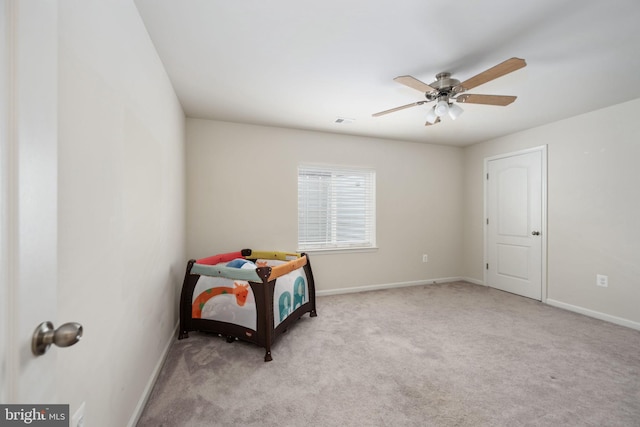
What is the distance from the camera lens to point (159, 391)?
1.77 m

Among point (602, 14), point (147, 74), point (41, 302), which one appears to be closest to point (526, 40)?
point (602, 14)

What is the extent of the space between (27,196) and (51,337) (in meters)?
0.29

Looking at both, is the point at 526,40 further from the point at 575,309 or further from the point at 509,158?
the point at 575,309

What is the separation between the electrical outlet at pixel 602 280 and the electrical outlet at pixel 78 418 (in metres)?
4.48

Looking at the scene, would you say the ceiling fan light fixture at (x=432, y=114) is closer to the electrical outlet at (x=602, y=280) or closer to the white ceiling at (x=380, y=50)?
the white ceiling at (x=380, y=50)

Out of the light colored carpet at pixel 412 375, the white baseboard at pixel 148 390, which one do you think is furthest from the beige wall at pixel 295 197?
the white baseboard at pixel 148 390

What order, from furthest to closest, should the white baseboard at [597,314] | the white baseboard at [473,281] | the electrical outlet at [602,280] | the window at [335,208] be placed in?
the white baseboard at [473,281], the window at [335,208], the electrical outlet at [602,280], the white baseboard at [597,314]

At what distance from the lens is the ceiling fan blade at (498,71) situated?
5.10 feet

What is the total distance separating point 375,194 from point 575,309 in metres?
2.77

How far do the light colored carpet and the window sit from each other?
1.21 metres

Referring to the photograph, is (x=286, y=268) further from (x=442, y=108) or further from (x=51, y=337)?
(x=51, y=337)

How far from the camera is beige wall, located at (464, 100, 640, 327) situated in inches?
109

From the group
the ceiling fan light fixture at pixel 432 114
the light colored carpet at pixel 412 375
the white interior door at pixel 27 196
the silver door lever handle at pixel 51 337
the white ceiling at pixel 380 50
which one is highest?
the white ceiling at pixel 380 50

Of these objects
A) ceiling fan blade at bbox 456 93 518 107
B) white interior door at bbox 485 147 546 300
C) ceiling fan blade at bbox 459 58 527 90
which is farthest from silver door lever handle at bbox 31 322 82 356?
white interior door at bbox 485 147 546 300
